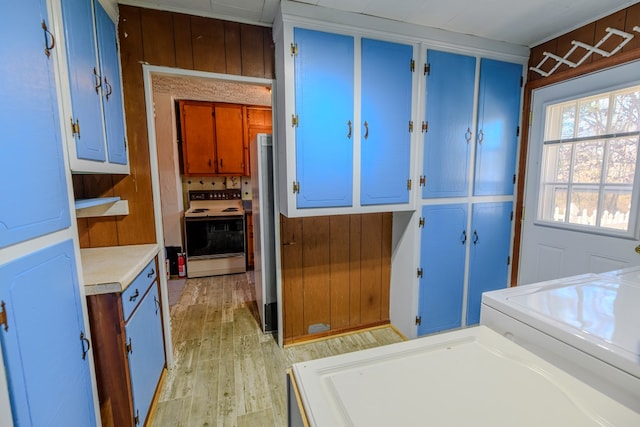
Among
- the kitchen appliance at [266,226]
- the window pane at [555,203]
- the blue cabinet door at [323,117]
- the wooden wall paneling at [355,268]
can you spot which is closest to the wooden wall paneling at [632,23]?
the window pane at [555,203]

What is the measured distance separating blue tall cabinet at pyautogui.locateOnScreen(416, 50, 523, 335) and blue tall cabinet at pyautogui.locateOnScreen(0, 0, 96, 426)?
219cm

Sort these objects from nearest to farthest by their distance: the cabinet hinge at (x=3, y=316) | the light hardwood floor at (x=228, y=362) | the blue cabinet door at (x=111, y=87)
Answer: the cabinet hinge at (x=3, y=316) → the blue cabinet door at (x=111, y=87) → the light hardwood floor at (x=228, y=362)

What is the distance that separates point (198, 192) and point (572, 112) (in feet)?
14.5

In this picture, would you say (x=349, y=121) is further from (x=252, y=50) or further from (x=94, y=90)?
(x=94, y=90)

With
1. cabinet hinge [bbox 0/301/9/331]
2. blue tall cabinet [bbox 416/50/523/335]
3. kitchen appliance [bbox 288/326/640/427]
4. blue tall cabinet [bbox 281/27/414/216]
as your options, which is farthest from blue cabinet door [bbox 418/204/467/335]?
cabinet hinge [bbox 0/301/9/331]

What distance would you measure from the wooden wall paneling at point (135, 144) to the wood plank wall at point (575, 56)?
3113 millimetres

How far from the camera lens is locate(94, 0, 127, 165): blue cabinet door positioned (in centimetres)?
158

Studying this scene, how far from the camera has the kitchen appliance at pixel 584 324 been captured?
83 cm

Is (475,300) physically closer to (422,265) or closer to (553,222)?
(422,265)

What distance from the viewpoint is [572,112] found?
2.27m

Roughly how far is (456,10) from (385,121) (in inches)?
33.2

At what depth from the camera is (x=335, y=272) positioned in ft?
8.30

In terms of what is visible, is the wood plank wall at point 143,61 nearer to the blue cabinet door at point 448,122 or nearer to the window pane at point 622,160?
the blue cabinet door at point 448,122

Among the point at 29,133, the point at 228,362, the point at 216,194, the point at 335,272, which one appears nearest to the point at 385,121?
the point at 335,272
